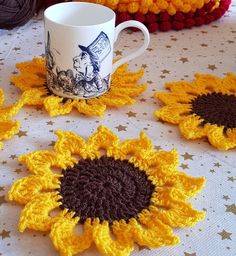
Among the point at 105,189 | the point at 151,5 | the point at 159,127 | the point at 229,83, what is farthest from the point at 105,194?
the point at 151,5

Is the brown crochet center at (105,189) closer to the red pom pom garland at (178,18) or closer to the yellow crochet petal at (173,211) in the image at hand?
the yellow crochet petal at (173,211)

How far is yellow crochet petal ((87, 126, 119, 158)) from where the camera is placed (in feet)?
1.46

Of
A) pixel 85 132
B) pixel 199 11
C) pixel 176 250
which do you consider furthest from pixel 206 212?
pixel 199 11

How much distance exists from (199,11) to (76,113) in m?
0.34

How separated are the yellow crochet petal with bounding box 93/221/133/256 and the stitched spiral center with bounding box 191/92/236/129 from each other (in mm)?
213

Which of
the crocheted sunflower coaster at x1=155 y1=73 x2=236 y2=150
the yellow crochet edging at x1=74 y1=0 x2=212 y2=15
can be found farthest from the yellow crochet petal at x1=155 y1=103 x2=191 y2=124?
the yellow crochet edging at x1=74 y1=0 x2=212 y2=15

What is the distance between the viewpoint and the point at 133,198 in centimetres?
39

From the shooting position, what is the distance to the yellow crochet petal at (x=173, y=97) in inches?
21.3

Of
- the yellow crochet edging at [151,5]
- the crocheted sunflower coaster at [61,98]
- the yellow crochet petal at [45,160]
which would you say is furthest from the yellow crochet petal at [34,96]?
the yellow crochet edging at [151,5]

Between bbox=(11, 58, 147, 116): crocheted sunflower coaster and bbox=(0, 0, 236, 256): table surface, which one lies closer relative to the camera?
bbox=(0, 0, 236, 256): table surface

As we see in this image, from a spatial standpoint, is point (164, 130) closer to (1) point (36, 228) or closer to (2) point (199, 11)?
(1) point (36, 228)

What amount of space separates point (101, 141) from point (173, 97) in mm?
137

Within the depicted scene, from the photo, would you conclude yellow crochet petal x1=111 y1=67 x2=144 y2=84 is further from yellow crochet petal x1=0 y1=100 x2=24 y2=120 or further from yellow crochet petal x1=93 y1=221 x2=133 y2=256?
yellow crochet petal x1=93 y1=221 x2=133 y2=256

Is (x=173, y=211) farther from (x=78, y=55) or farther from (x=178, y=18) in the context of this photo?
→ (x=178, y=18)
